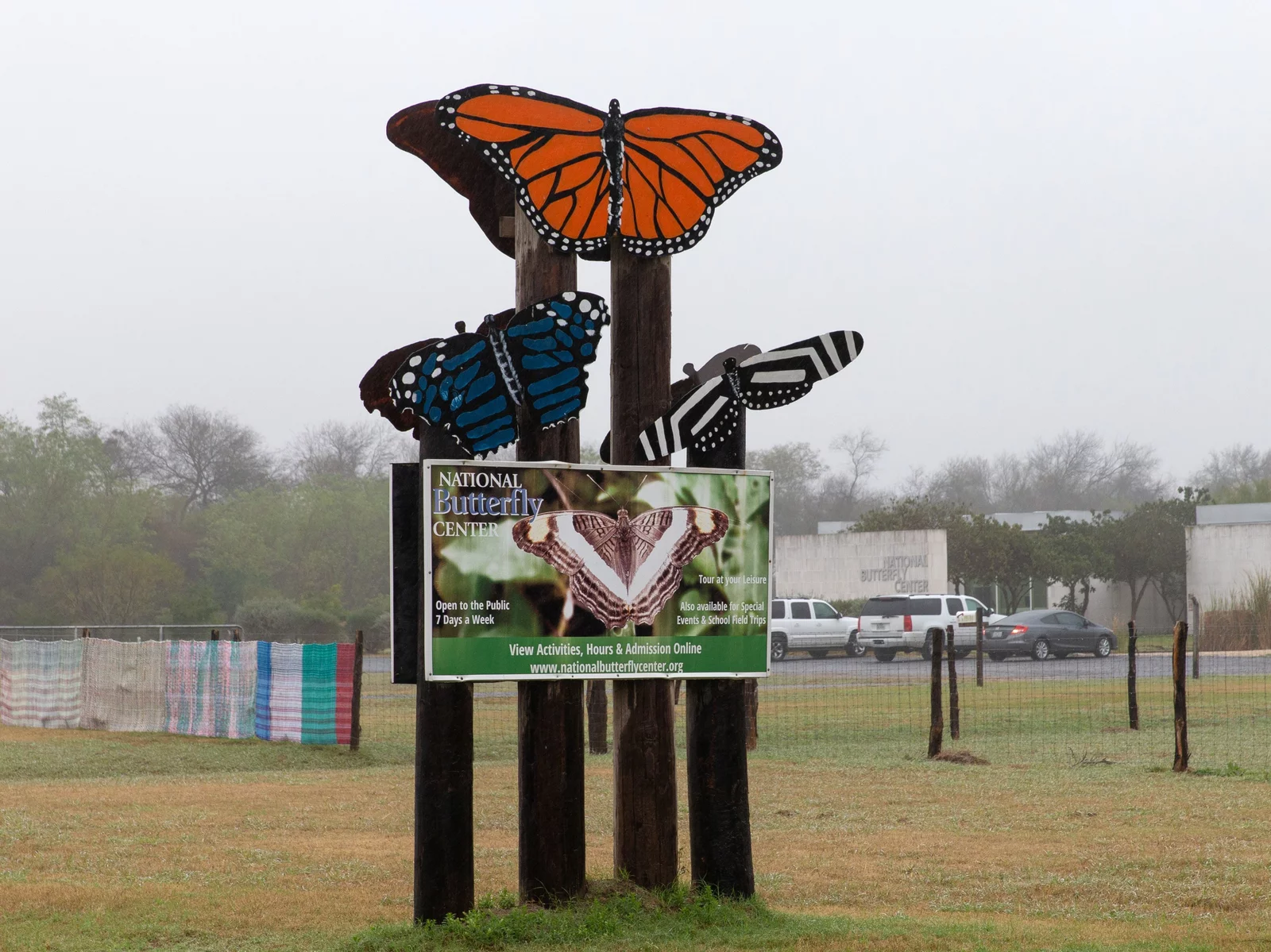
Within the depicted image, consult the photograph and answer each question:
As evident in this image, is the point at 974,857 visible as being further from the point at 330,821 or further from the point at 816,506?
the point at 816,506

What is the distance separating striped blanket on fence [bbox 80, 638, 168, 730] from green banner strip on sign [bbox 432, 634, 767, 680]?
→ 51.9 feet

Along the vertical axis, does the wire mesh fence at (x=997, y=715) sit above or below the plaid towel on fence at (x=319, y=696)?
Answer: below

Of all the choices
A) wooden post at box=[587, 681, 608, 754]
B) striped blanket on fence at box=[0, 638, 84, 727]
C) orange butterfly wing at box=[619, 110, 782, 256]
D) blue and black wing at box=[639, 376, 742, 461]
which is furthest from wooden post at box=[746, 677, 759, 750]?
orange butterfly wing at box=[619, 110, 782, 256]

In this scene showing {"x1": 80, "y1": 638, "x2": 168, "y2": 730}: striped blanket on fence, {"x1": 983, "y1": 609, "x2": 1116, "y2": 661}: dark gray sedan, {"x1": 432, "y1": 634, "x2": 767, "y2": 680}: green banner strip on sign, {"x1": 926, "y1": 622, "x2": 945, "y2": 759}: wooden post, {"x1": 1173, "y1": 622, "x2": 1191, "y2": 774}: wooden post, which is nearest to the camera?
{"x1": 432, "y1": 634, "x2": 767, "y2": 680}: green banner strip on sign

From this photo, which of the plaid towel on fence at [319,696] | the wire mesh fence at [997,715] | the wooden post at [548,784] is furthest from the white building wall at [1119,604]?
the wooden post at [548,784]

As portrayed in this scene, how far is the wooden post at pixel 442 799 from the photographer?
6.38 meters

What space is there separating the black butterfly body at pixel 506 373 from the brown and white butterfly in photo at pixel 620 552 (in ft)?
1.56

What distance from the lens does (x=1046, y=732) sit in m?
18.5

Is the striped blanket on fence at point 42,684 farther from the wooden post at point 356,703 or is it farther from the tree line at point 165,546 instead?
the tree line at point 165,546

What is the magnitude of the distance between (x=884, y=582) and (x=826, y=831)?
153 ft

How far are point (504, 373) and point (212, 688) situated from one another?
1483cm

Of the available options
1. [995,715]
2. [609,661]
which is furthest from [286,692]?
[609,661]

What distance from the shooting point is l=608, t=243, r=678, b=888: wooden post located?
6988mm

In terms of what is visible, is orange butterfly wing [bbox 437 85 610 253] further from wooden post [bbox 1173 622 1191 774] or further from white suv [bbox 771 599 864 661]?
white suv [bbox 771 599 864 661]
